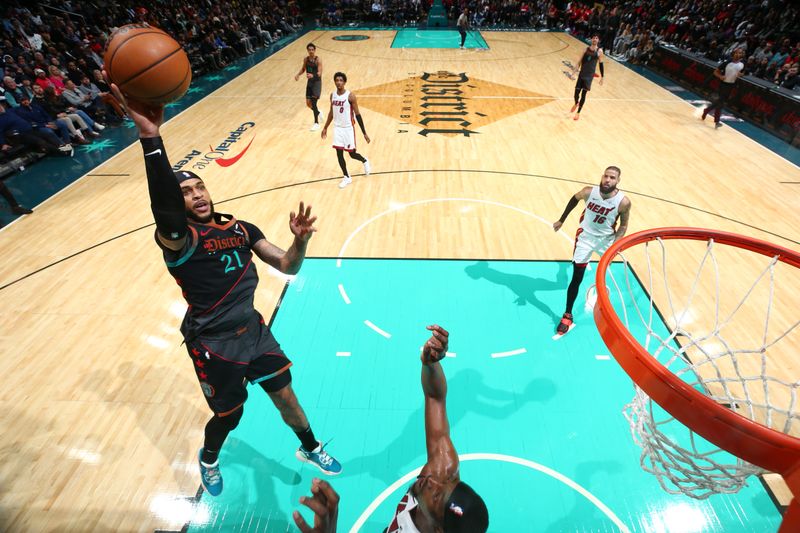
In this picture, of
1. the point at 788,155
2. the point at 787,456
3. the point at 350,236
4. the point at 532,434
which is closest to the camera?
the point at 787,456

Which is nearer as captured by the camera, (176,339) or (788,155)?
(176,339)

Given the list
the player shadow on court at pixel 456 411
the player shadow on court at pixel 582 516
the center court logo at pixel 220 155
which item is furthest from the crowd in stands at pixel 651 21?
the center court logo at pixel 220 155

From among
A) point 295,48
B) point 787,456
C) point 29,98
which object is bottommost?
point 295,48

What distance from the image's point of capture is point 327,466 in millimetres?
3432

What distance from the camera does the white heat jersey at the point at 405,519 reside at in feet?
6.28

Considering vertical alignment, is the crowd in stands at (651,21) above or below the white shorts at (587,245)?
below

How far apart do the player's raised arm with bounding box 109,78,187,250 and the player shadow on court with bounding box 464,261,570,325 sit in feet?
13.1

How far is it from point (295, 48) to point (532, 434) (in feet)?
64.2

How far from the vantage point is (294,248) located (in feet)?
8.60

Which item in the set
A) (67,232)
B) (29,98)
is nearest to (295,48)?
(29,98)

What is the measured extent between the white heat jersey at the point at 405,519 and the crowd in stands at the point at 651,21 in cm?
1384

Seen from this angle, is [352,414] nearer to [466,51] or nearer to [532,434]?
[532,434]

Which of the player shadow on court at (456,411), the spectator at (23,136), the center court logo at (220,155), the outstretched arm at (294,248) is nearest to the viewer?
the outstretched arm at (294,248)

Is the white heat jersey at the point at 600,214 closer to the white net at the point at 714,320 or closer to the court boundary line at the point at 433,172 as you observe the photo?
the white net at the point at 714,320
